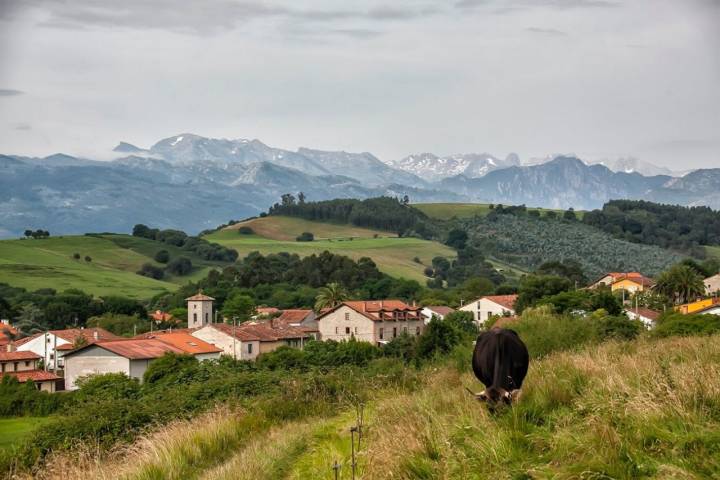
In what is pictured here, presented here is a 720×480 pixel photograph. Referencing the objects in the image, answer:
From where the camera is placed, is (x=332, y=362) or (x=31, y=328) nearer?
(x=332, y=362)

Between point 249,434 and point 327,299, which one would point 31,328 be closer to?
point 327,299

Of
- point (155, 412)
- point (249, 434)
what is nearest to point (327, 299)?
point (155, 412)

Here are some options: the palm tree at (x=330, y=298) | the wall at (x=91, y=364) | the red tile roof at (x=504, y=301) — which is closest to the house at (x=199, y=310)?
the palm tree at (x=330, y=298)

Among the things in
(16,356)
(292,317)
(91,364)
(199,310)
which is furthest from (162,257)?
(91,364)

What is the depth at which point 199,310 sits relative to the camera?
9638cm

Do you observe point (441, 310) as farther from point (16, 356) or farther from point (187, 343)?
point (16, 356)

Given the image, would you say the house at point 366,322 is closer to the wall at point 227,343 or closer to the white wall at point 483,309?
the white wall at point 483,309

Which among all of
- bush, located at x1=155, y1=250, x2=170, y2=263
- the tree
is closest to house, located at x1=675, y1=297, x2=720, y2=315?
the tree

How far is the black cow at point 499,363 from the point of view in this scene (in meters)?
11.7

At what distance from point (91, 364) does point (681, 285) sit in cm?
5108

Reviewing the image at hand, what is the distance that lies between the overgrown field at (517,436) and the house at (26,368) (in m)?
45.9

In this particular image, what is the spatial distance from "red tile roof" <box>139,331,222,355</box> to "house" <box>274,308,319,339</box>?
12.9 metres

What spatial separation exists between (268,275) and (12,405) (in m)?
85.3

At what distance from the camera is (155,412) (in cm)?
2038
